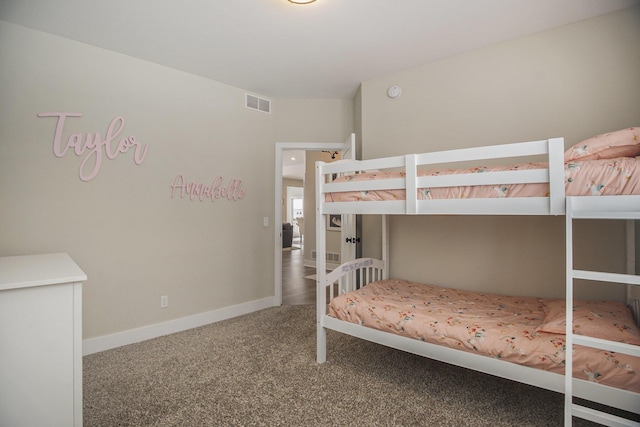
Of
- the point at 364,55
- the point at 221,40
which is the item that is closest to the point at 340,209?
the point at 364,55

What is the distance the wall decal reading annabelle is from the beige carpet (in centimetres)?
156

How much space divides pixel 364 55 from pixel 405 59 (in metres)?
0.40

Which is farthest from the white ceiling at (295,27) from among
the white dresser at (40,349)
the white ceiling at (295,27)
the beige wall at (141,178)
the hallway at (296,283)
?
the hallway at (296,283)

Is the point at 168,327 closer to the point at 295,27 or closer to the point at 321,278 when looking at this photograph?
the point at 321,278

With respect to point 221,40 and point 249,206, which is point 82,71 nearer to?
point 221,40

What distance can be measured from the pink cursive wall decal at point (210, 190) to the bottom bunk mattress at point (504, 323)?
1858 millimetres

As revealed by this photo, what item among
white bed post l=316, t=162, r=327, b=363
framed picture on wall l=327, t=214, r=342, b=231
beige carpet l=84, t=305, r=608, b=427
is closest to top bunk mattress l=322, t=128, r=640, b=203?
white bed post l=316, t=162, r=327, b=363

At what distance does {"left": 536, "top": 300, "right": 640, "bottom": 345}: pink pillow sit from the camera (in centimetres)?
154

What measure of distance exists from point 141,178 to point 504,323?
3080mm

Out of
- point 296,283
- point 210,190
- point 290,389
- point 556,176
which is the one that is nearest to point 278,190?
point 210,190

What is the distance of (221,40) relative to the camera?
2.67m

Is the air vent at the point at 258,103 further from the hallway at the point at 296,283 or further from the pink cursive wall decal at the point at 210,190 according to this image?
the hallway at the point at 296,283

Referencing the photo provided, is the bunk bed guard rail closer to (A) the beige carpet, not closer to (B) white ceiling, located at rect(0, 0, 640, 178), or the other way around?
(B) white ceiling, located at rect(0, 0, 640, 178)

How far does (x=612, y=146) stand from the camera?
65.4 inches
